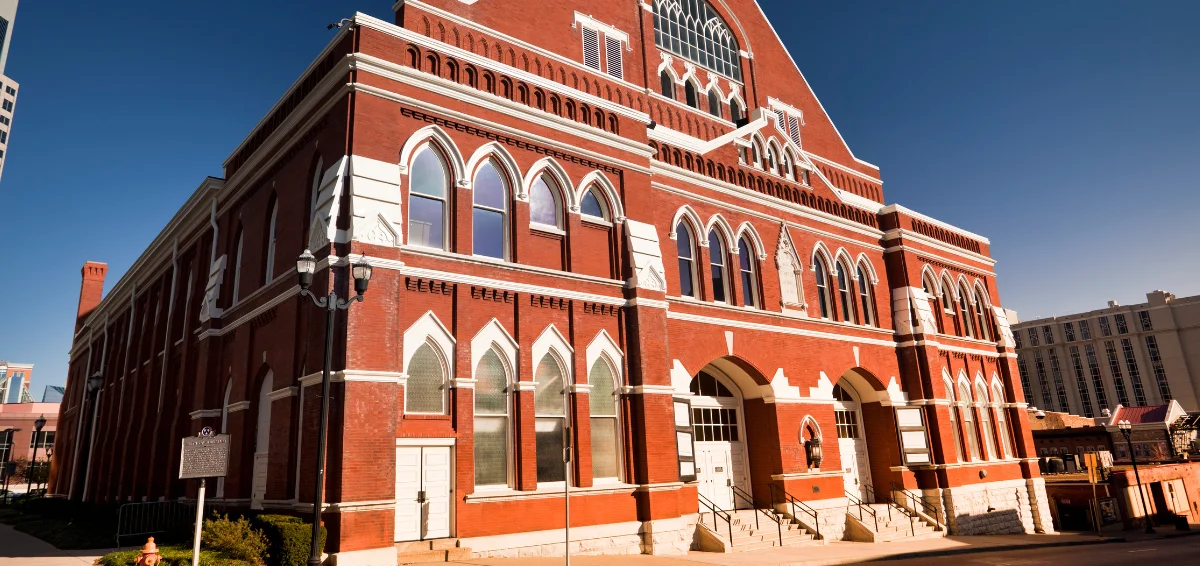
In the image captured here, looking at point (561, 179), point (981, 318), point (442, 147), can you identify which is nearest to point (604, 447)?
point (561, 179)

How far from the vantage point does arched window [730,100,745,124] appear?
86.7ft

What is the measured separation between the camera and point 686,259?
846 inches

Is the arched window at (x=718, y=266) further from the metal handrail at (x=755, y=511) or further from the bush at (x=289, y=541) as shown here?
the bush at (x=289, y=541)

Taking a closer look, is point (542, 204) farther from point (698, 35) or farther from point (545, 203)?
point (698, 35)

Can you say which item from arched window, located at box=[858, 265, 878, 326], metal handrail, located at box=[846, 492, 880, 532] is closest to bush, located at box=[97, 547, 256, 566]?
metal handrail, located at box=[846, 492, 880, 532]

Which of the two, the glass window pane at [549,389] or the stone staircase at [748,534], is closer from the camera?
the glass window pane at [549,389]

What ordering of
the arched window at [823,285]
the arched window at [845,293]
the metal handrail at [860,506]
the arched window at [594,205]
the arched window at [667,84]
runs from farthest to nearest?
the arched window at [845,293], the arched window at [823,285], the arched window at [667,84], the metal handrail at [860,506], the arched window at [594,205]

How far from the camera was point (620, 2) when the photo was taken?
2331cm

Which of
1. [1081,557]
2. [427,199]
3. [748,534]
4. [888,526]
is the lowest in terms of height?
[1081,557]

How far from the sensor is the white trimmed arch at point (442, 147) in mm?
15484

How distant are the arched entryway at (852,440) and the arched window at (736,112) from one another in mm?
9895

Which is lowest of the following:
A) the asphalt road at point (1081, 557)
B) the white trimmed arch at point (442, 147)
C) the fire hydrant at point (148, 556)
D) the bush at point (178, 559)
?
the asphalt road at point (1081, 557)

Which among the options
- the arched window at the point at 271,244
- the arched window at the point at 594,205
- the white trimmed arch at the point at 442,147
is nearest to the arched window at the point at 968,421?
the arched window at the point at 594,205

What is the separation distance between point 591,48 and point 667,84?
3.57 meters
